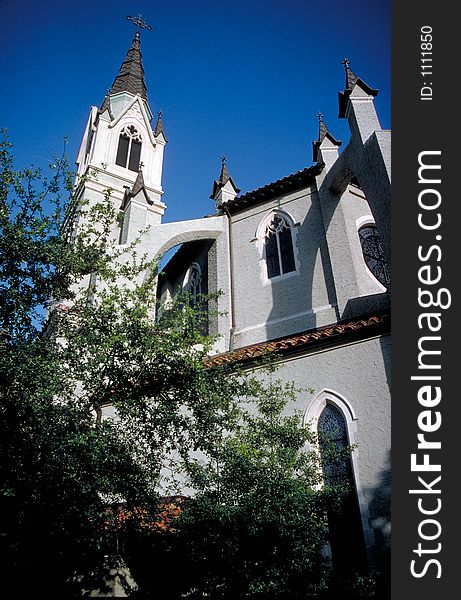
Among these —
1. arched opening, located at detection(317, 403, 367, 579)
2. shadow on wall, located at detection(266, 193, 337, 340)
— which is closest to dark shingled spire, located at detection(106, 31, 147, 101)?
shadow on wall, located at detection(266, 193, 337, 340)

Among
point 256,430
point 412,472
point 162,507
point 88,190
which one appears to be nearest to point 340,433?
point 256,430

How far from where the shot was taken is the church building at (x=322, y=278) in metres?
8.24

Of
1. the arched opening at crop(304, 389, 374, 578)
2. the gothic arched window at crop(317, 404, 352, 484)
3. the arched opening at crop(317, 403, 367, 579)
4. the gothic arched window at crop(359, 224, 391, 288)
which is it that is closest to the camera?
the arched opening at crop(317, 403, 367, 579)

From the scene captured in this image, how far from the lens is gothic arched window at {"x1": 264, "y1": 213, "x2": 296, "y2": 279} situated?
44.5 ft

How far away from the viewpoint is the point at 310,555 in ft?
18.8

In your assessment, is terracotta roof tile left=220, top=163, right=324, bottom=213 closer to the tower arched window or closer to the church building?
the church building

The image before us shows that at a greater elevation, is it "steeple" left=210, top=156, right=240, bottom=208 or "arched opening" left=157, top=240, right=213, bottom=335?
"steeple" left=210, top=156, right=240, bottom=208

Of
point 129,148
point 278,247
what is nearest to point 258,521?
point 278,247

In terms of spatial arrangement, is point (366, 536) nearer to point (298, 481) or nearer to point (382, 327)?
point (298, 481)

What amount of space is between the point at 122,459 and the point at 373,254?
970cm

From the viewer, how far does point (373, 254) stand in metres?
13.0

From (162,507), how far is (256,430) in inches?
84.2

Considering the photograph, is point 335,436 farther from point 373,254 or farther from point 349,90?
point 349,90

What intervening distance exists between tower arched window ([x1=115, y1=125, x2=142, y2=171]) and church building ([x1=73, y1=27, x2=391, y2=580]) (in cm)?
900
